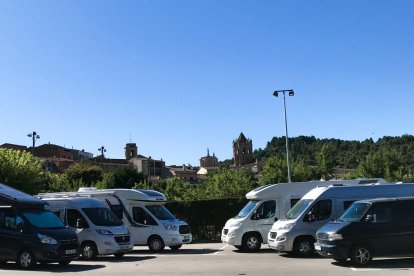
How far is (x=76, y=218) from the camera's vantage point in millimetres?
19125

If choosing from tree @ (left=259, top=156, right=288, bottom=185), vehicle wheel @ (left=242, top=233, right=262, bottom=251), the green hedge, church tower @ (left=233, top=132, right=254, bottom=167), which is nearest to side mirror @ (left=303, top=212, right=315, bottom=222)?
vehicle wheel @ (left=242, top=233, right=262, bottom=251)

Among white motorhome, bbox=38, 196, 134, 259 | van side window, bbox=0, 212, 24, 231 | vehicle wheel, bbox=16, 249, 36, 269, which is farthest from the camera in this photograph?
white motorhome, bbox=38, 196, 134, 259

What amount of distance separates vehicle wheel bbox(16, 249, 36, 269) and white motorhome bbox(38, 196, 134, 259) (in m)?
2.64

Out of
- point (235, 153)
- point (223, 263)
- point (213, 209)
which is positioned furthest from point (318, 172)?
point (235, 153)

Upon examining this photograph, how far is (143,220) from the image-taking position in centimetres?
2230

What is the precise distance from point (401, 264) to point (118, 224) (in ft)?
32.8

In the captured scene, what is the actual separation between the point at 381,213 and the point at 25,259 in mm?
10456

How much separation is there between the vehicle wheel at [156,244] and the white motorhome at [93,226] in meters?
2.57

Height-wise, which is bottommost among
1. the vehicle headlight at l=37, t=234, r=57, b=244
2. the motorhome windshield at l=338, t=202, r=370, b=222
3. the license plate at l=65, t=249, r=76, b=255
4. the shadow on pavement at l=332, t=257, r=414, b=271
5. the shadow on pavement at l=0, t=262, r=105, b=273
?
the shadow on pavement at l=332, t=257, r=414, b=271

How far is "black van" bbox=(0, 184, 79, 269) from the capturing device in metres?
15.6

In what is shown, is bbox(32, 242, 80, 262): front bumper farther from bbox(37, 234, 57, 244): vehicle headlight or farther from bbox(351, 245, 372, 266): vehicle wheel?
bbox(351, 245, 372, 266): vehicle wheel

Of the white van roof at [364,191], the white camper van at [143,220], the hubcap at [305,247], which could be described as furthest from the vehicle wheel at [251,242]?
the white van roof at [364,191]

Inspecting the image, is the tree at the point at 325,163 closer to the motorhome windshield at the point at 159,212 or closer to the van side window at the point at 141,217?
the motorhome windshield at the point at 159,212

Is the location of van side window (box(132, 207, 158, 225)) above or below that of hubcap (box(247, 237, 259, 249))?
above
